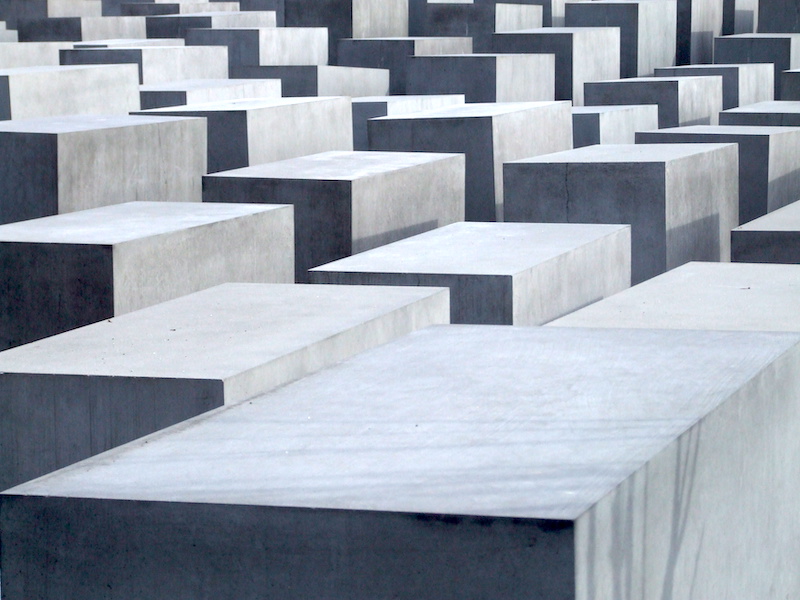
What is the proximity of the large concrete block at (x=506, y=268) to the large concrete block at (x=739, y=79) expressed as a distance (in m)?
8.62

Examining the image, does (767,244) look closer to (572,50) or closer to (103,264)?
(103,264)

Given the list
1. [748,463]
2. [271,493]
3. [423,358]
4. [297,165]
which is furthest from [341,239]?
[271,493]

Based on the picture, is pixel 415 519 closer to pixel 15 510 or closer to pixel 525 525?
pixel 525 525

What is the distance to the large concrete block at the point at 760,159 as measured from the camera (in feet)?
35.2

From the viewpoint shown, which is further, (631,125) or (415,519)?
(631,125)

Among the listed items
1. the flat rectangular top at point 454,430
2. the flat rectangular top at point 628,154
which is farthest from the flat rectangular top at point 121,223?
the flat rectangular top at point 454,430

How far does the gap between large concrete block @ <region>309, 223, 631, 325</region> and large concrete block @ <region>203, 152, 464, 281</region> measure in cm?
70

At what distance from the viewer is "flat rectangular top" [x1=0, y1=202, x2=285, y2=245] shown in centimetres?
665

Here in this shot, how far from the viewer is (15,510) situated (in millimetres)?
2842

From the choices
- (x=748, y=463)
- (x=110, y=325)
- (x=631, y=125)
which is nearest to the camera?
(x=748, y=463)

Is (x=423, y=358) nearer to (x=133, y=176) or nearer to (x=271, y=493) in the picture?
(x=271, y=493)

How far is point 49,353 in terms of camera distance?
4961mm

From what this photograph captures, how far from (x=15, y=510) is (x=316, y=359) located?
206 centimetres

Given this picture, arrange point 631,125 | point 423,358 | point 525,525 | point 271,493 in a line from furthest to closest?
point 631,125, point 423,358, point 271,493, point 525,525
